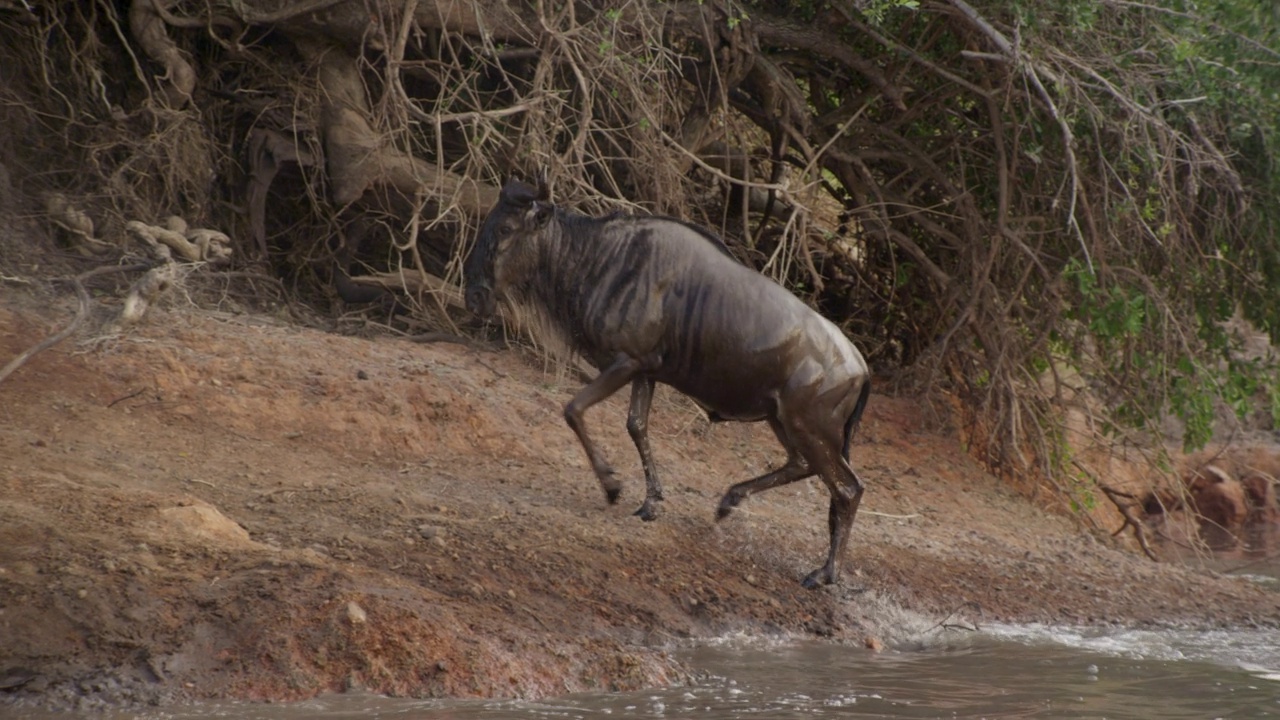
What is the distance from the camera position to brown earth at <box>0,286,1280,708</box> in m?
5.17

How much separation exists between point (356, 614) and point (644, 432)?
239 cm

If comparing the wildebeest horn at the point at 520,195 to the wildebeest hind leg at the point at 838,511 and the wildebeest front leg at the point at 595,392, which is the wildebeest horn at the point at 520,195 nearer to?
the wildebeest front leg at the point at 595,392

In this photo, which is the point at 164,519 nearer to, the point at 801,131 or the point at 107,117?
the point at 107,117

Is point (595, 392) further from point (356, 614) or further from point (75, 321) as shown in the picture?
point (75, 321)

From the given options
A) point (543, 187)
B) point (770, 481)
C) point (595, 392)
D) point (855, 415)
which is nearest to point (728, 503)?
point (770, 481)

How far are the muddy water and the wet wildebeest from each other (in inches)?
34.5

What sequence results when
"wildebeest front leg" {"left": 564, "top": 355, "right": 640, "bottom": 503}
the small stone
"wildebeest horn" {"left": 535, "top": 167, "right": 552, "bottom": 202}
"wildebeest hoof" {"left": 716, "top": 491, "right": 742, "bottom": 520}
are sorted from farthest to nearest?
"wildebeest hoof" {"left": 716, "top": 491, "right": 742, "bottom": 520}, "wildebeest horn" {"left": 535, "top": 167, "right": 552, "bottom": 202}, "wildebeest front leg" {"left": 564, "top": 355, "right": 640, "bottom": 503}, the small stone

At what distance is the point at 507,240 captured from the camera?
7.31 m

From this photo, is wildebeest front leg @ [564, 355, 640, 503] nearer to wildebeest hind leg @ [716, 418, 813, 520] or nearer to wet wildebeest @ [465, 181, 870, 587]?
wet wildebeest @ [465, 181, 870, 587]

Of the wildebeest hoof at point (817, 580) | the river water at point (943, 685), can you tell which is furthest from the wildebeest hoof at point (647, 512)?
the river water at point (943, 685)

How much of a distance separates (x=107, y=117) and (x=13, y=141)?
0.59 metres

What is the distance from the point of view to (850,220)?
35.5ft

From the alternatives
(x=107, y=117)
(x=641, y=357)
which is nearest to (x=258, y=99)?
(x=107, y=117)

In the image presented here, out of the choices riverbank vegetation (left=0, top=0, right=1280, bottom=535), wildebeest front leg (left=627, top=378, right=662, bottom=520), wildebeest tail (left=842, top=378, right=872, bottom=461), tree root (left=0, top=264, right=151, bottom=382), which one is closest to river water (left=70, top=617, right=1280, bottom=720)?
wildebeest tail (left=842, top=378, right=872, bottom=461)
